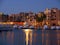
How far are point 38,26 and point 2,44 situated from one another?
21.9m

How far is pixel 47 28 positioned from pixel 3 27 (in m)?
7.17

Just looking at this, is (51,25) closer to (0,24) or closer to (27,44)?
(0,24)

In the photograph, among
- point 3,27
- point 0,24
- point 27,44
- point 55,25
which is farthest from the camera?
point 55,25

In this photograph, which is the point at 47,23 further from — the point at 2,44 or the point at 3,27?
the point at 2,44

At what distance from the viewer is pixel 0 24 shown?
31156 mm

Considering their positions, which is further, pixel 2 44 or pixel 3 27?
pixel 3 27

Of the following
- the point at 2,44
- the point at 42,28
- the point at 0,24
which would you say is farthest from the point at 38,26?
the point at 2,44

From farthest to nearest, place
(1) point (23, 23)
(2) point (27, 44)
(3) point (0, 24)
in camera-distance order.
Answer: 1. (1) point (23, 23)
2. (3) point (0, 24)
3. (2) point (27, 44)

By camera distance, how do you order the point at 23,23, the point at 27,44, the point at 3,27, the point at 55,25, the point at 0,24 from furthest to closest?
the point at 23,23 → the point at 55,25 → the point at 0,24 → the point at 3,27 → the point at 27,44

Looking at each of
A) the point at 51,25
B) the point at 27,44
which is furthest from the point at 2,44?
the point at 51,25

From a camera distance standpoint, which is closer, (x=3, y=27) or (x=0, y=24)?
(x=3, y=27)

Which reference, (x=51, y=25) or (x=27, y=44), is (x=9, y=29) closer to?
(x=51, y=25)

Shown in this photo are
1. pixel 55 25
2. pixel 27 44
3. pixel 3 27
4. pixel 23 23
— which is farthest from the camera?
pixel 23 23

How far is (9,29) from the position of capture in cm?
3136
